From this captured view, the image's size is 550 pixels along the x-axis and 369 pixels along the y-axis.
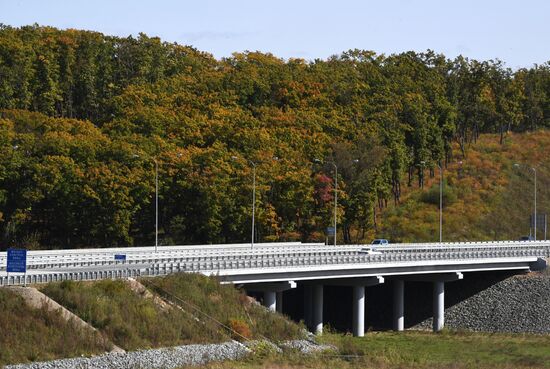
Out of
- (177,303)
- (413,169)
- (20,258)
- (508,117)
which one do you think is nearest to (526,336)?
(177,303)

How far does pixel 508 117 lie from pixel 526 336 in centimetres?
8558

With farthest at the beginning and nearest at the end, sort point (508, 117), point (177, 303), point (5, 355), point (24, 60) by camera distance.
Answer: point (508, 117)
point (24, 60)
point (177, 303)
point (5, 355)

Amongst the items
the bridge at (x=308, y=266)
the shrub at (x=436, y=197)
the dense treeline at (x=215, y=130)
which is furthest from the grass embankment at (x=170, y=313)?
the shrub at (x=436, y=197)

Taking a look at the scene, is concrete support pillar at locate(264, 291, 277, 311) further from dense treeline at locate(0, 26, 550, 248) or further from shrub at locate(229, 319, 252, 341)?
dense treeline at locate(0, 26, 550, 248)

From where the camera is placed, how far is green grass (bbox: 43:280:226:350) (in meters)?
62.2

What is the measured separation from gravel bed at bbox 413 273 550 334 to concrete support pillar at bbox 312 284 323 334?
12.7 metres

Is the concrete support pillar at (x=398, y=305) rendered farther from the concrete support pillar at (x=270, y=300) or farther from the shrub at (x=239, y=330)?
the shrub at (x=239, y=330)

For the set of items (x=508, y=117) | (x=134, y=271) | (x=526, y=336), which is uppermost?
(x=508, y=117)

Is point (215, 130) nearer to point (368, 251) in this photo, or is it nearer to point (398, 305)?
point (368, 251)

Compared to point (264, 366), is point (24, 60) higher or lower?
higher

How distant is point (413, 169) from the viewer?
6166 inches

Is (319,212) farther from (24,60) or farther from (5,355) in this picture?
(5,355)

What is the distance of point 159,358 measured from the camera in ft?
199

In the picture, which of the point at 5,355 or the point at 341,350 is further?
the point at 341,350
